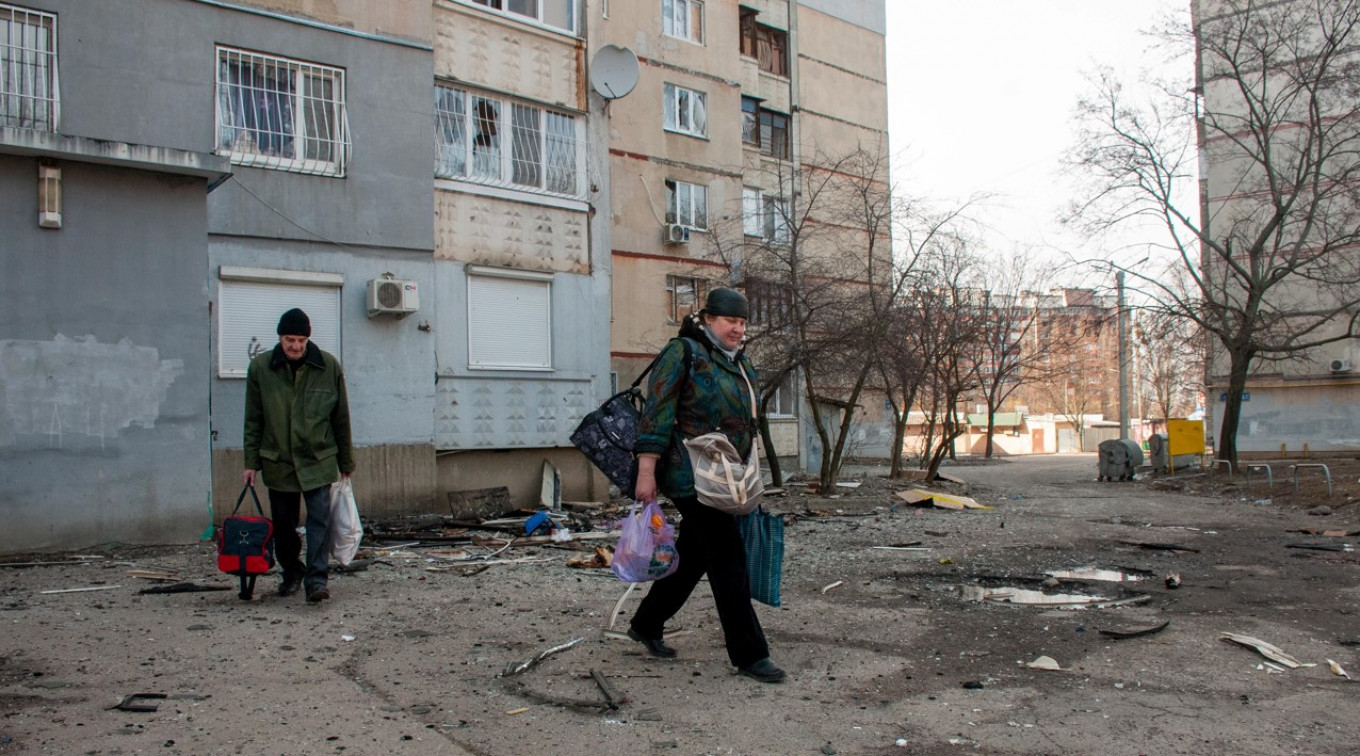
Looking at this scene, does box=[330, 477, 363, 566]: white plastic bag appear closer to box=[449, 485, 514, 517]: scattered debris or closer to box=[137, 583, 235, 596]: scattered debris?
box=[137, 583, 235, 596]: scattered debris

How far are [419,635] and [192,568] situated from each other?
3714 millimetres

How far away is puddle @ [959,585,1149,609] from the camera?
22.2ft

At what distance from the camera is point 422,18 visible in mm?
14344

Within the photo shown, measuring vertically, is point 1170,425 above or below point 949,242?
below

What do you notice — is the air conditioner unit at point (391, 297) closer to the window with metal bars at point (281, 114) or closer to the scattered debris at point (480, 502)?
the window with metal bars at point (281, 114)

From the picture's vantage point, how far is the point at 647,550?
4.86 metres

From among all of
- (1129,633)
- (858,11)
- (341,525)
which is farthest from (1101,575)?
(858,11)

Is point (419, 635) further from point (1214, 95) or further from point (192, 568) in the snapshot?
point (1214, 95)

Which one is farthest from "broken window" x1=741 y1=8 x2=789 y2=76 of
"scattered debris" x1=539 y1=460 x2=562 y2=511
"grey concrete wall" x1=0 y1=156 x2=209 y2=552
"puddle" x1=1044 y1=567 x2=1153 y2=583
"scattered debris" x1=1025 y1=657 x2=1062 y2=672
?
"scattered debris" x1=1025 y1=657 x2=1062 y2=672

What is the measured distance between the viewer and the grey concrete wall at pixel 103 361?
9.03 meters

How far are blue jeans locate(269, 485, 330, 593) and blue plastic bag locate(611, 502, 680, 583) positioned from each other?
2.61m

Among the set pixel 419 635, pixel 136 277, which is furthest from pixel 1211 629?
pixel 136 277

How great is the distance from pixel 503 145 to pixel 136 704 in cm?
1244

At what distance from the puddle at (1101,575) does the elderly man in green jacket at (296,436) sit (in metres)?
5.62
